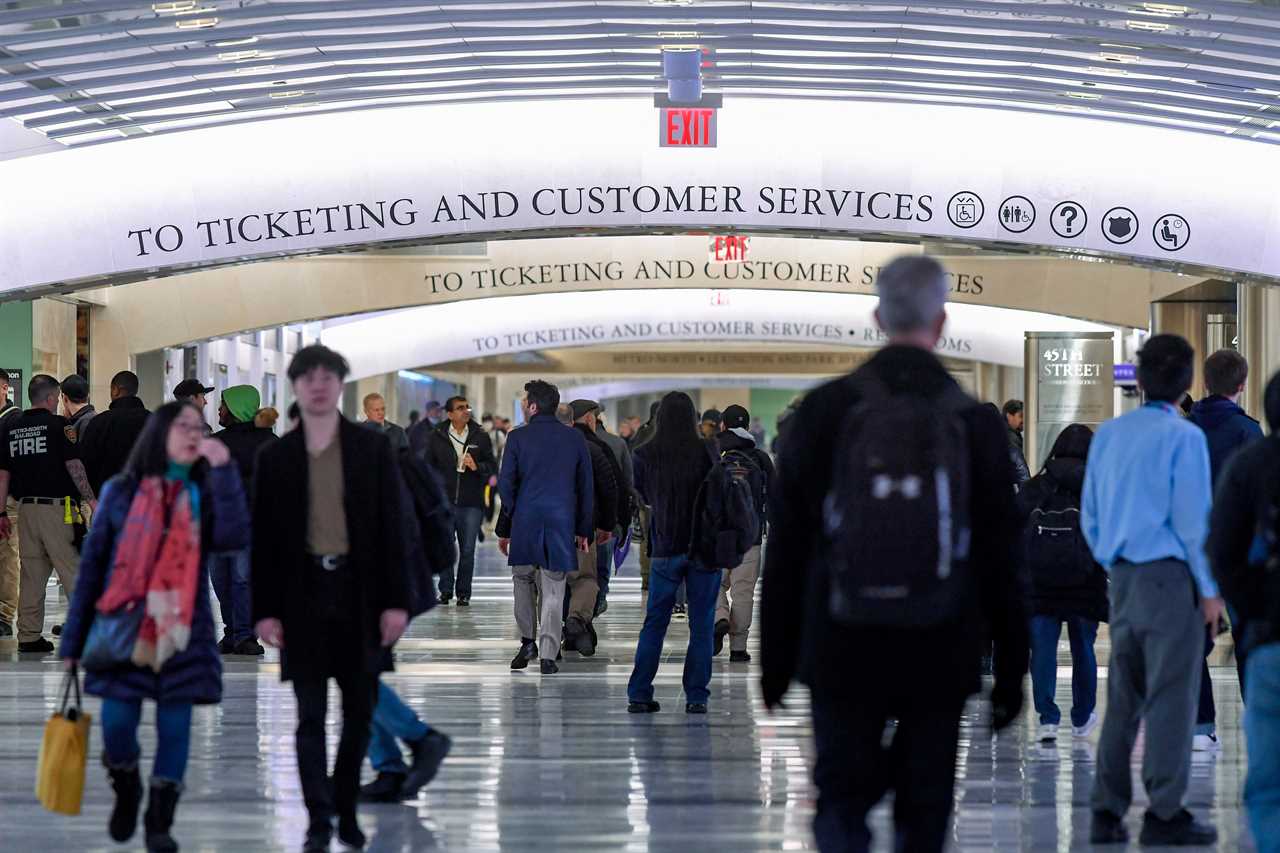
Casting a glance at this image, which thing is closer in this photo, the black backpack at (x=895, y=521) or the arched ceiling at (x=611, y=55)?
the black backpack at (x=895, y=521)

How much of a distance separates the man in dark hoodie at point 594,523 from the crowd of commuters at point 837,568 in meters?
0.45

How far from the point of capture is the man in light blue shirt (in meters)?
5.66

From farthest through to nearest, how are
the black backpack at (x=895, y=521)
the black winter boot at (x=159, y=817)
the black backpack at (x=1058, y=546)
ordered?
the black backpack at (x=1058, y=546) < the black winter boot at (x=159, y=817) < the black backpack at (x=895, y=521)

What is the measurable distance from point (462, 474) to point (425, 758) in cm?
968

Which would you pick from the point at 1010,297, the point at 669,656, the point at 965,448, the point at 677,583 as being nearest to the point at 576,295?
the point at 1010,297

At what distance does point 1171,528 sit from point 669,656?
6.22 meters

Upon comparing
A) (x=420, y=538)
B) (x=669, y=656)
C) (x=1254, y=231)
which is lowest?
(x=669, y=656)

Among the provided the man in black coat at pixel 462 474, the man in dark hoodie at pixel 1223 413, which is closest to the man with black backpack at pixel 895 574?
the man in dark hoodie at pixel 1223 413

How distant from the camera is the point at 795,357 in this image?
132 feet

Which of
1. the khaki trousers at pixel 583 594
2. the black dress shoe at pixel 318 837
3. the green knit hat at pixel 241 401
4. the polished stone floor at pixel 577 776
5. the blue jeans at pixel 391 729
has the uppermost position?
the green knit hat at pixel 241 401

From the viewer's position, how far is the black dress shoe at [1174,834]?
5.82 meters

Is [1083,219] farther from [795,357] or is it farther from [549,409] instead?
[795,357]

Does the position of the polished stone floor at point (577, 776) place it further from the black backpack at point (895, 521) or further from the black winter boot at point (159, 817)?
the black backpack at point (895, 521)

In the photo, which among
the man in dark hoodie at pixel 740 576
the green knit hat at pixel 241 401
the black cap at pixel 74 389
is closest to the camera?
the green knit hat at pixel 241 401
